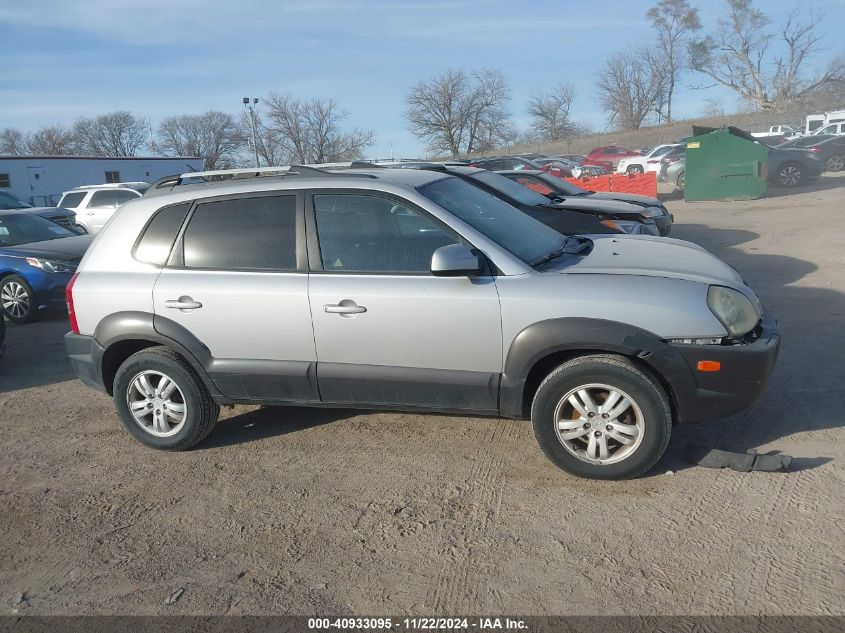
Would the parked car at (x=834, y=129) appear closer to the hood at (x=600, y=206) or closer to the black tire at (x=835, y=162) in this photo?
the black tire at (x=835, y=162)

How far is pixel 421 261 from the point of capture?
4.33 m

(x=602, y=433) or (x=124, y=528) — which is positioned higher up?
(x=602, y=433)

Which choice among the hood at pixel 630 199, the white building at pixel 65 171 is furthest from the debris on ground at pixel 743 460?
the white building at pixel 65 171

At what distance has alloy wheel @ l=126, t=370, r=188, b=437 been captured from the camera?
16.1 feet

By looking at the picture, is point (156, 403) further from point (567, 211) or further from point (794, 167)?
point (794, 167)

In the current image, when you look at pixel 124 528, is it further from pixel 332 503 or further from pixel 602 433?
pixel 602 433

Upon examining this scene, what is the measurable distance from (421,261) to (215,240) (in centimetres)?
141

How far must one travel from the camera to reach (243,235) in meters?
4.71

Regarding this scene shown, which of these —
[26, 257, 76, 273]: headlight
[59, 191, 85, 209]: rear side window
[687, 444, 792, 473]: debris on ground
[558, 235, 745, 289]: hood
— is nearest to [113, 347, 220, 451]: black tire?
[558, 235, 745, 289]: hood

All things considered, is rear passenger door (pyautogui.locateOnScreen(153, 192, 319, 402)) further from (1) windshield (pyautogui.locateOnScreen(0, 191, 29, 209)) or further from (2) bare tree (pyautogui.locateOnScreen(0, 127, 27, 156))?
(2) bare tree (pyautogui.locateOnScreen(0, 127, 27, 156))

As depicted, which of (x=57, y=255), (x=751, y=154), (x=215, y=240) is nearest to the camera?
(x=215, y=240)

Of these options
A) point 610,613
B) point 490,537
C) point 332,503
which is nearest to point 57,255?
point 332,503

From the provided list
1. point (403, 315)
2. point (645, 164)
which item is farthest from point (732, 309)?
point (645, 164)

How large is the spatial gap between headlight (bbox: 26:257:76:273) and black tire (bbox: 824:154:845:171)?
27.1 metres
